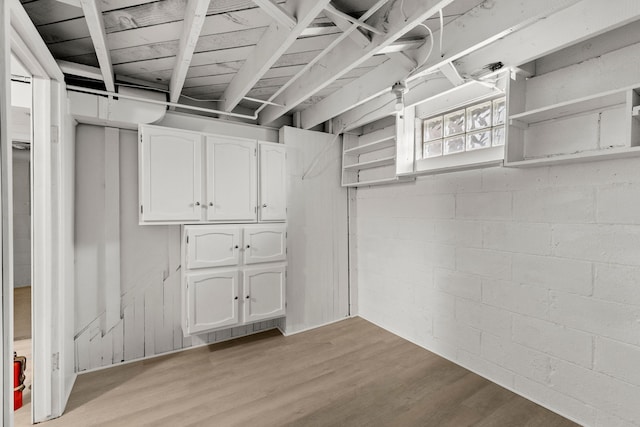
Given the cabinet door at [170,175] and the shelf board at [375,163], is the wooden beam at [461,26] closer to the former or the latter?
the shelf board at [375,163]

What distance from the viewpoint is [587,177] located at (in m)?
1.71

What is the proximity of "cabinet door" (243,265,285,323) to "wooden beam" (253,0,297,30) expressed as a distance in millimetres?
1980

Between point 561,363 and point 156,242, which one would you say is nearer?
point 561,363

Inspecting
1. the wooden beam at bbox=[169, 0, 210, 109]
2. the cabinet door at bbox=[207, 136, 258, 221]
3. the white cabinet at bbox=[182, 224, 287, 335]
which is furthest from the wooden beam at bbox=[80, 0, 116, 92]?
the white cabinet at bbox=[182, 224, 287, 335]

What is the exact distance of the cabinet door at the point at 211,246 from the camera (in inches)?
96.0

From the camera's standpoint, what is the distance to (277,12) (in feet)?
4.49

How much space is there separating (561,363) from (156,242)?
3.16m

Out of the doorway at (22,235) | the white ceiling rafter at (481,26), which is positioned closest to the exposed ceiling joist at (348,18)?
the white ceiling rafter at (481,26)

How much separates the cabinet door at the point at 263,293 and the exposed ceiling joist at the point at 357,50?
5.09 feet

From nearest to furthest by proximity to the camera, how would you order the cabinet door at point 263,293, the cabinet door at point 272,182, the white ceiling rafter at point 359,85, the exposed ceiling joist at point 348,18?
the exposed ceiling joist at point 348,18
the white ceiling rafter at point 359,85
the cabinet door at point 263,293
the cabinet door at point 272,182

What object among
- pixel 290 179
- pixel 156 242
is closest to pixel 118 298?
pixel 156 242

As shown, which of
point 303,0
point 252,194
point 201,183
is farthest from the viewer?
point 252,194

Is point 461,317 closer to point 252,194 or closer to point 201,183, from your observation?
point 252,194

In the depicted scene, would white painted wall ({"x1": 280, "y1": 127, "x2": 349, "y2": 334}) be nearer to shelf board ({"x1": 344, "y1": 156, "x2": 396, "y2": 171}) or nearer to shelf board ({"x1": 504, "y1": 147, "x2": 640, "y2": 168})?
shelf board ({"x1": 344, "y1": 156, "x2": 396, "y2": 171})
